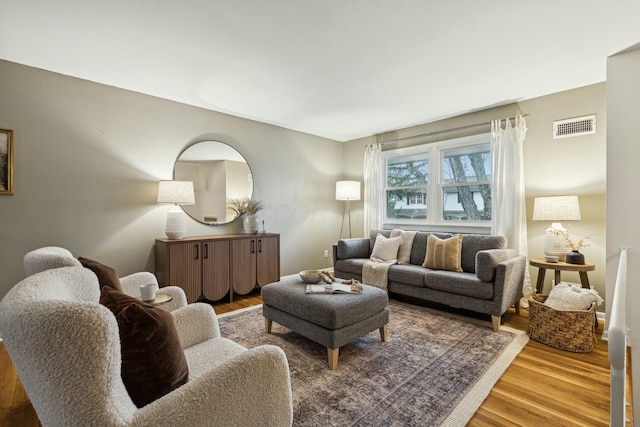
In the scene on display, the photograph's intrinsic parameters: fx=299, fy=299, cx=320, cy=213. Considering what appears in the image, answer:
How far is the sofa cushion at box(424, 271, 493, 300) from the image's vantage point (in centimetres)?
286

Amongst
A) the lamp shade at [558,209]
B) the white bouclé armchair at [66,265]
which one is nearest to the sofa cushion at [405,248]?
the lamp shade at [558,209]

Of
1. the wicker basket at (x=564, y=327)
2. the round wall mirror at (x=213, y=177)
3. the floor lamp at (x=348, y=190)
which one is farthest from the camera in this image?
the floor lamp at (x=348, y=190)

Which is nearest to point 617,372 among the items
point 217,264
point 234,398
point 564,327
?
point 234,398

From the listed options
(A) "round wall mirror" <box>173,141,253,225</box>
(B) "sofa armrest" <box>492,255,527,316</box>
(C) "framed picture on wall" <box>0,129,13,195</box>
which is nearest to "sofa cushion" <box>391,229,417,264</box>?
(B) "sofa armrest" <box>492,255,527,316</box>

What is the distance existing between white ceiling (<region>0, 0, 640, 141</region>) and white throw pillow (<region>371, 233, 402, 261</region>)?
1.78 meters

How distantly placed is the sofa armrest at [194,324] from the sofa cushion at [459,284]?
7.73 feet

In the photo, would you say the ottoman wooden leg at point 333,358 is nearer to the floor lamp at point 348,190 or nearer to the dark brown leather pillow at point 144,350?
the dark brown leather pillow at point 144,350

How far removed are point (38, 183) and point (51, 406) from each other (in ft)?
9.64

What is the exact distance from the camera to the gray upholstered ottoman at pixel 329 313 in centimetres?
211

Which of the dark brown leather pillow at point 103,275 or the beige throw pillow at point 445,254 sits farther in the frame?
the beige throw pillow at point 445,254

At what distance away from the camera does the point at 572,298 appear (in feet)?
8.32

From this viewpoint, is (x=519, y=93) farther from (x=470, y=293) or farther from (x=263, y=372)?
(x=263, y=372)

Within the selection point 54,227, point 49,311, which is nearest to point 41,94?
point 54,227

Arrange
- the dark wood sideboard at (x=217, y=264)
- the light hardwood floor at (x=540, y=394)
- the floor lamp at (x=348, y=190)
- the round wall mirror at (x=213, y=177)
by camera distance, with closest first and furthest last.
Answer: the light hardwood floor at (x=540, y=394), the dark wood sideboard at (x=217, y=264), the round wall mirror at (x=213, y=177), the floor lamp at (x=348, y=190)
